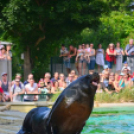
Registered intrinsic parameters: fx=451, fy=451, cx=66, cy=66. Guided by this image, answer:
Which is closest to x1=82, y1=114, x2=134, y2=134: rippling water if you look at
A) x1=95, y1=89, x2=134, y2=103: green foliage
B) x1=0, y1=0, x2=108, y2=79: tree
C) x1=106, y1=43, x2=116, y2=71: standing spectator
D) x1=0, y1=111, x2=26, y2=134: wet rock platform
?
x1=0, y1=111, x2=26, y2=134: wet rock platform

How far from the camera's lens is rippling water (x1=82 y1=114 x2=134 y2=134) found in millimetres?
8656

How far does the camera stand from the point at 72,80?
42.5ft

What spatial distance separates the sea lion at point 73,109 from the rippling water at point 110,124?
334cm

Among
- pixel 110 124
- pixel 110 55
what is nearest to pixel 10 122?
pixel 110 124

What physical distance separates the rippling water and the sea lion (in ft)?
10.9

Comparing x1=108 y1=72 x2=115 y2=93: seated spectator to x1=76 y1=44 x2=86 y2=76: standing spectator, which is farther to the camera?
x1=76 y1=44 x2=86 y2=76: standing spectator

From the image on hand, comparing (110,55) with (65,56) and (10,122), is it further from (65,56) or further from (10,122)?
(10,122)

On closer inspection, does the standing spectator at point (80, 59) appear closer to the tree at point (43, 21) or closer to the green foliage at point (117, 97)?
the tree at point (43, 21)

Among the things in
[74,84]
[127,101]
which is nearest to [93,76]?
[74,84]

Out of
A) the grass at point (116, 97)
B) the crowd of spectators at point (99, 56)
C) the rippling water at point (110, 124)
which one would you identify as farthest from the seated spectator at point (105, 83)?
the crowd of spectators at point (99, 56)

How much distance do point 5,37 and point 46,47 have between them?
1.93 metres

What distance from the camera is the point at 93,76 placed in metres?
5.04

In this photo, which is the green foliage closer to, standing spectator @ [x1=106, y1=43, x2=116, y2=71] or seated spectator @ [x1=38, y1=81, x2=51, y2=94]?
seated spectator @ [x1=38, y1=81, x2=51, y2=94]

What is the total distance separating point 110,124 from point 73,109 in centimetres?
465
